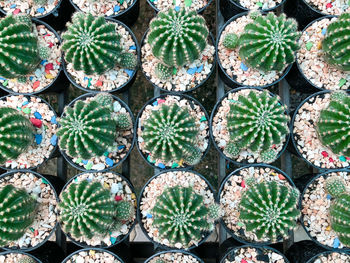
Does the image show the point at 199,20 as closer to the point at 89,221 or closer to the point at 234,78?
the point at 234,78

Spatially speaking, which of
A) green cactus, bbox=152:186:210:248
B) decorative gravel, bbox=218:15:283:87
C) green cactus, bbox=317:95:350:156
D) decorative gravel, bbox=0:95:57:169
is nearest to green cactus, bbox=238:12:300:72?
decorative gravel, bbox=218:15:283:87

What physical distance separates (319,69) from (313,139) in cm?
64

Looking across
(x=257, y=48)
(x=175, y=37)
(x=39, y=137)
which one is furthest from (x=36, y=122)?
(x=257, y=48)

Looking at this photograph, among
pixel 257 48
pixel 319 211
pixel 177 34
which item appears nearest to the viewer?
pixel 177 34

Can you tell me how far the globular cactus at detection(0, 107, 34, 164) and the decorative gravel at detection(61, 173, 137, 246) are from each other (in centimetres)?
56

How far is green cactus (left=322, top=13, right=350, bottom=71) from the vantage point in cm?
250

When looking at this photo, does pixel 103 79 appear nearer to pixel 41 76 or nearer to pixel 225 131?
pixel 41 76

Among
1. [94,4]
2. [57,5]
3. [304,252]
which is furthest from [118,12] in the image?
[304,252]

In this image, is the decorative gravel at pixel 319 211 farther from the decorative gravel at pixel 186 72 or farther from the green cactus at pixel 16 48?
the green cactus at pixel 16 48

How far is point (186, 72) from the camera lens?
2.95 m

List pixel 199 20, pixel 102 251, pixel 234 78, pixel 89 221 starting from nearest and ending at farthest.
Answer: pixel 89 221, pixel 199 20, pixel 102 251, pixel 234 78

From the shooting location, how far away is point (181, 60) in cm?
250

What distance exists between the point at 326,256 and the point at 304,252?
174 millimetres

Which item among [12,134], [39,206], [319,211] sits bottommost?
[319,211]
